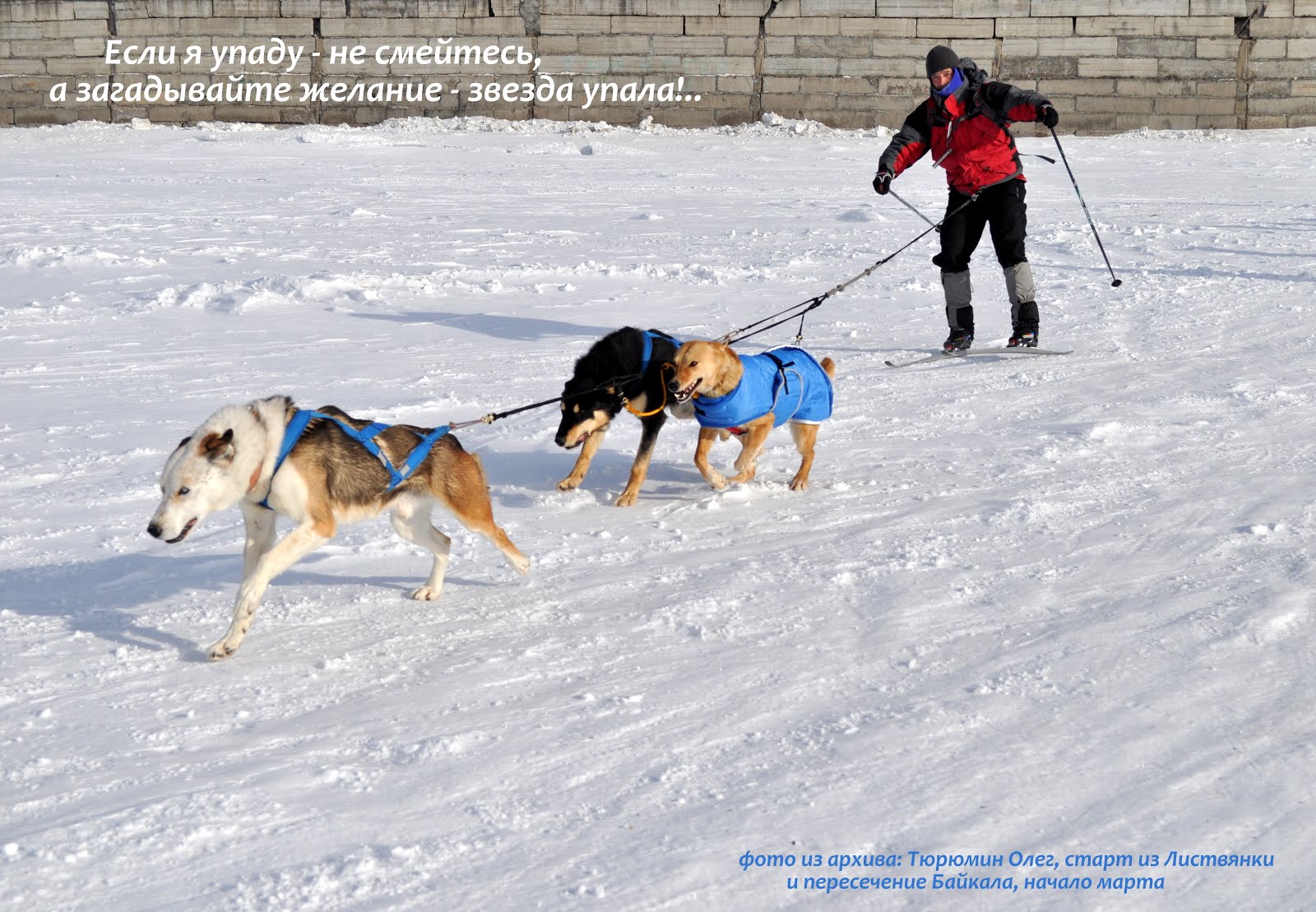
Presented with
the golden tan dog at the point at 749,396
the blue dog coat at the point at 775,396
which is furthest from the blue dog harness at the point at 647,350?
the blue dog coat at the point at 775,396

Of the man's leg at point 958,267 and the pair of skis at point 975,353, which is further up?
the man's leg at point 958,267

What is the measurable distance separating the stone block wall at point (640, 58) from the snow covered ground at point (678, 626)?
33.2ft

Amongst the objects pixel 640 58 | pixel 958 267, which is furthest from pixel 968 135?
pixel 640 58

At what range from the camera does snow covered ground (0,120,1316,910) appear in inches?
114

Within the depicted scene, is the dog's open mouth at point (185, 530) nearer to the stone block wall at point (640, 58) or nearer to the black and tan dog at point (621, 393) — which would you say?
the black and tan dog at point (621, 393)

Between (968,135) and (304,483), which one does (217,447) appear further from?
(968,135)

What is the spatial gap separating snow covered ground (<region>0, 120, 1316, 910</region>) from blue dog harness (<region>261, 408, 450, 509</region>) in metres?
0.50

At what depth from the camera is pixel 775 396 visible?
5566 mm

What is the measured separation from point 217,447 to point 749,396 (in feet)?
7.57

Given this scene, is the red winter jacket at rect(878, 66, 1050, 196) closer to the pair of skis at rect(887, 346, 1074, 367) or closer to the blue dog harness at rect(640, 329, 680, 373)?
the pair of skis at rect(887, 346, 1074, 367)

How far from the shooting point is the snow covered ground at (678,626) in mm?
2902

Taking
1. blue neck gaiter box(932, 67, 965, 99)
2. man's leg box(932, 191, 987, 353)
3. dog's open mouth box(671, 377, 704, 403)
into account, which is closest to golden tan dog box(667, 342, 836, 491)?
dog's open mouth box(671, 377, 704, 403)

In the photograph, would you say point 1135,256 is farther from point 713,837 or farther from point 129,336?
point 713,837

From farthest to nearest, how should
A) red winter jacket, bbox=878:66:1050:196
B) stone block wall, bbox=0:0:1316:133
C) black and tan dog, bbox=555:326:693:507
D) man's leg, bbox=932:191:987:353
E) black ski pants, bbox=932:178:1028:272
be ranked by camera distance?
1. stone block wall, bbox=0:0:1316:133
2. man's leg, bbox=932:191:987:353
3. black ski pants, bbox=932:178:1028:272
4. red winter jacket, bbox=878:66:1050:196
5. black and tan dog, bbox=555:326:693:507
